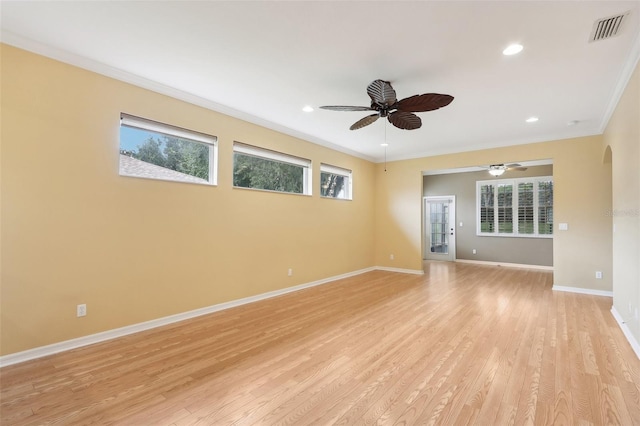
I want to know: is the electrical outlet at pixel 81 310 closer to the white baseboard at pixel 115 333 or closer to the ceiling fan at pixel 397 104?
the white baseboard at pixel 115 333

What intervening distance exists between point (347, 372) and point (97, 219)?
288cm

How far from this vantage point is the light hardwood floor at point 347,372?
191cm

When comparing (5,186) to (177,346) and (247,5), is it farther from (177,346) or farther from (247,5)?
(247,5)

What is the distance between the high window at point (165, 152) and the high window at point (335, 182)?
2529mm

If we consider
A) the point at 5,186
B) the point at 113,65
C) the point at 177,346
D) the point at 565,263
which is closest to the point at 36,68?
the point at 113,65

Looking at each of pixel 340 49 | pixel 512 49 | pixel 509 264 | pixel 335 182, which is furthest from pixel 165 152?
pixel 509 264

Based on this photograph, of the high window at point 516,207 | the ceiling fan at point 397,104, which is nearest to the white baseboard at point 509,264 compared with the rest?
the high window at point 516,207

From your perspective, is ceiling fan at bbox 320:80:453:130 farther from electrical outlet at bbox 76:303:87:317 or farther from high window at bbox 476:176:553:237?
high window at bbox 476:176:553:237

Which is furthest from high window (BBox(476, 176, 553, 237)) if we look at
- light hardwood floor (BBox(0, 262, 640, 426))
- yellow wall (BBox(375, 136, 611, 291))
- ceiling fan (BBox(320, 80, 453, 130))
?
ceiling fan (BBox(320, 80, 453, 130))

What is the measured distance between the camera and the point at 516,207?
27.0 ft

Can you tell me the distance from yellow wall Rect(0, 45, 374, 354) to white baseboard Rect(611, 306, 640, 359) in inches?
171

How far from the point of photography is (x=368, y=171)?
292 inches

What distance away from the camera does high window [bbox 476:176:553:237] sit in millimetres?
7848

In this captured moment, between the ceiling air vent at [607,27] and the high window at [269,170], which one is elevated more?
the ceiling air vent at [607,27]
